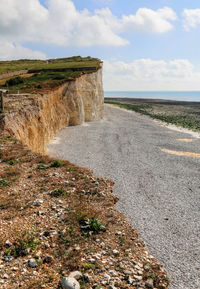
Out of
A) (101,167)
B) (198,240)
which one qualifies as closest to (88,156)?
(101,167)

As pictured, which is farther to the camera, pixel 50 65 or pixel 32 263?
pixel 50 65

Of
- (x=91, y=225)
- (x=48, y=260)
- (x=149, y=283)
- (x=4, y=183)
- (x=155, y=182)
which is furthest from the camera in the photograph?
(x=155, y=182)

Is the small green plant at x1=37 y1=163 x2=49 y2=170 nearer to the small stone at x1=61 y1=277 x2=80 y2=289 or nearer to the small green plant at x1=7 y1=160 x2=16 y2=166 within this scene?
the small green plant at x1=7 y1=160 x2=16 y2=166

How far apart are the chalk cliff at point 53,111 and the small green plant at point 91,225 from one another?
42.7 feet

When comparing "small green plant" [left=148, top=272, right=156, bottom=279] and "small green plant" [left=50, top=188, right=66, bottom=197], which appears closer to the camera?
"small green plant" [left=148, top=272, right=156, bottom=279]

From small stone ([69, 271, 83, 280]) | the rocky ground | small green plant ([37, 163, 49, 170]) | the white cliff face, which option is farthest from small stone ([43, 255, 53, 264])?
the white cliff face

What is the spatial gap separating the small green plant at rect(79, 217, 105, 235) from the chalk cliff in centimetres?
1301

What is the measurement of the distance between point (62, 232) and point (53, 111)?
29.5m

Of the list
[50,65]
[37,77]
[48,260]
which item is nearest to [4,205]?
[48,260]

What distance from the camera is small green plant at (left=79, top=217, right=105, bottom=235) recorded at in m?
10.3

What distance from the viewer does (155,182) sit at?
22.2 meters

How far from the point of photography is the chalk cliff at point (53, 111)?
2231cm

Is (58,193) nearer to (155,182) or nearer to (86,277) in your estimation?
(86,277)

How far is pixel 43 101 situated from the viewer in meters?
31.3
